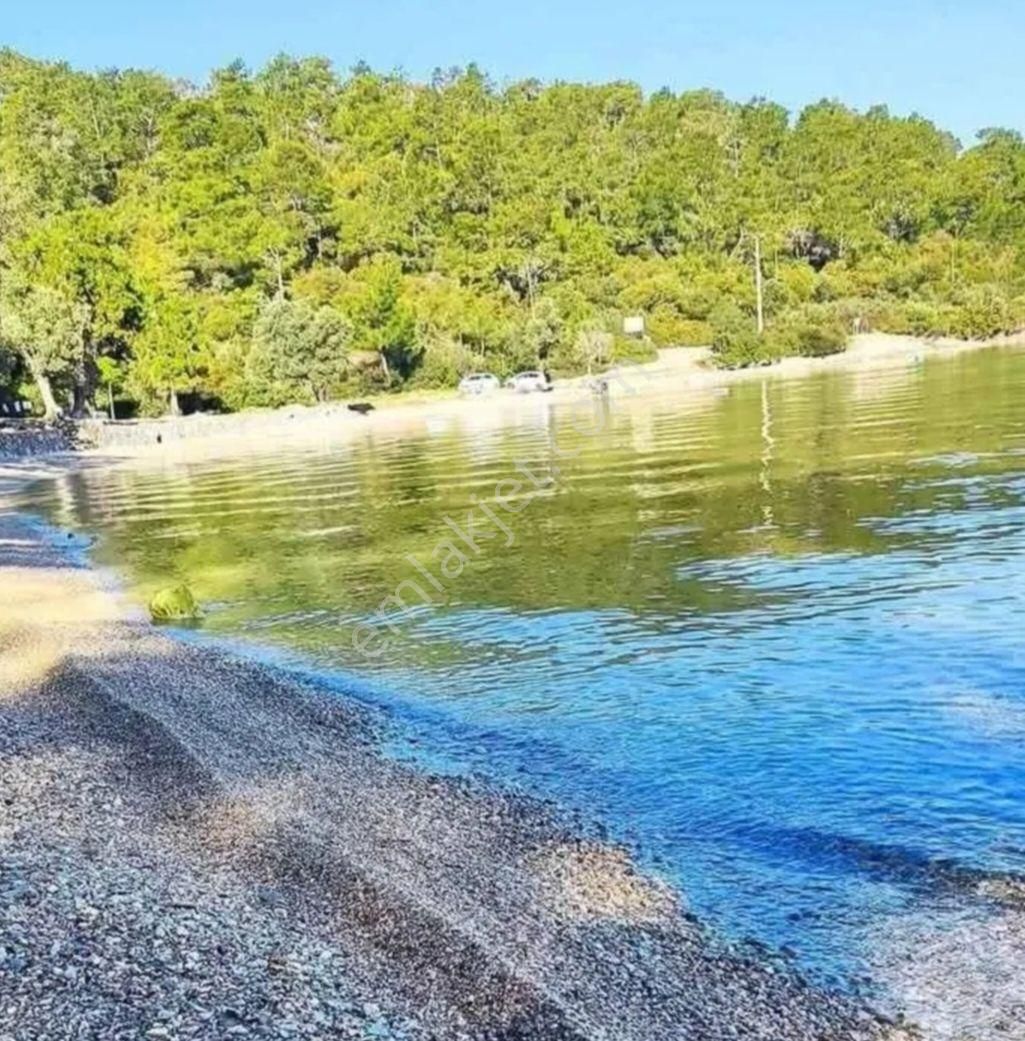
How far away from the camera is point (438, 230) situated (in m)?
132

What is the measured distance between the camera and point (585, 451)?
48469 mm

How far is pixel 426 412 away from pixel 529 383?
13489mm

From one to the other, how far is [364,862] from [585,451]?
39.5 meters

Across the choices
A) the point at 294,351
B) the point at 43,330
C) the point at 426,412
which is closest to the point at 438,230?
the point at 294,351

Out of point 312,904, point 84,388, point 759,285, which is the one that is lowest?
point 312,904

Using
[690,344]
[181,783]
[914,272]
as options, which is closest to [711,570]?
[181,783]

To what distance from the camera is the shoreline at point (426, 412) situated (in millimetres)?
72000

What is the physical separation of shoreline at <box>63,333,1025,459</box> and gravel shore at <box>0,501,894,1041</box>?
54291 millimetres

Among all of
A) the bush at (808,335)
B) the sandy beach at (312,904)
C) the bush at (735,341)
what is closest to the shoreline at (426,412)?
the bush at (735,341)

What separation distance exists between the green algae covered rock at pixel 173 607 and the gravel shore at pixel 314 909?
23.7ft

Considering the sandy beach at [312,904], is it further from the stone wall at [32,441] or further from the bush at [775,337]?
the bush at [775,337]

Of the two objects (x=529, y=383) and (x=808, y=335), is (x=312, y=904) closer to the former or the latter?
(x=529, y=383)

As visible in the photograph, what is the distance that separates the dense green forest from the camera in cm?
8625

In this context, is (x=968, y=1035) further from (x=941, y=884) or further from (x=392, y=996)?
(x=392, y=996)
